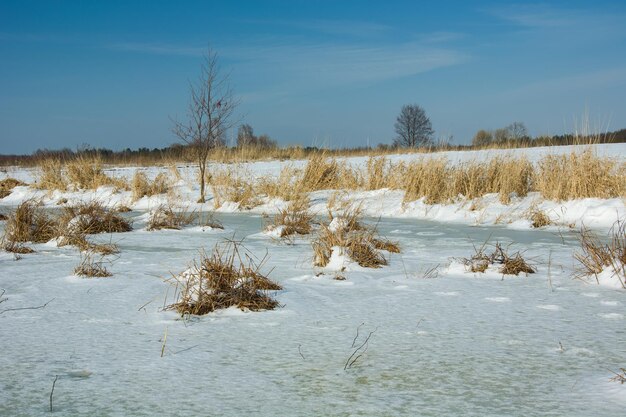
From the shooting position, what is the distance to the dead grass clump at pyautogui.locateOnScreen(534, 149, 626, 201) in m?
7.71

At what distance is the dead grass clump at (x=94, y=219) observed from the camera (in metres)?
6.69

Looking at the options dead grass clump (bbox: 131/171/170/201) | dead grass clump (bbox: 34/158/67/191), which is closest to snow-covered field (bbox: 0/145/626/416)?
dead grass clump (bbox: 131/171/170/201)

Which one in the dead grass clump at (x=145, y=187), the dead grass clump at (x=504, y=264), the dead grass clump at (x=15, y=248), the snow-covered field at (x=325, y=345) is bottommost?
the dead grass clump at (x=15, y=248)

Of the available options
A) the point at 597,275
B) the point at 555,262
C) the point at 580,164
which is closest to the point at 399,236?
the point at 555,262

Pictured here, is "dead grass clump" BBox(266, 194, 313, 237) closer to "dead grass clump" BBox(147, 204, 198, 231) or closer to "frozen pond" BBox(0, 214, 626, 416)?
"dead grass clump" BBox(147, 204, 198, 231)

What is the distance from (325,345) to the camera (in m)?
2.36

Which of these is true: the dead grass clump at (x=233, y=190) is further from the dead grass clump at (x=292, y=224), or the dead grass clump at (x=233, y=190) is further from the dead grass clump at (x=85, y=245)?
the dead grass clump at (x=85, y=245)

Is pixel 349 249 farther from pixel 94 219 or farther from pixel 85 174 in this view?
pixel 85 174

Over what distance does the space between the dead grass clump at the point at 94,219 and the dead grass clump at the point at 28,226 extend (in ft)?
1.26

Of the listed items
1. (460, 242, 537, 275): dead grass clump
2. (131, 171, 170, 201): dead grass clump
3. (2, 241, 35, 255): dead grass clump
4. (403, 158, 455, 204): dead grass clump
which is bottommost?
(2, 241, 35, 255): dead grass clump

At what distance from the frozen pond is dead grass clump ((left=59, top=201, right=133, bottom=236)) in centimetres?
275

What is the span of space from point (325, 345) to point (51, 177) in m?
13.9

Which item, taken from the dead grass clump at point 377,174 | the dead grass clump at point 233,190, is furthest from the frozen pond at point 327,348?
the dead grass clump at point 377,174

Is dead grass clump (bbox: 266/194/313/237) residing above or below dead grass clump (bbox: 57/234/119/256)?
above
